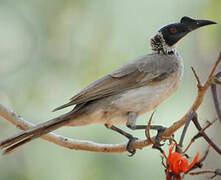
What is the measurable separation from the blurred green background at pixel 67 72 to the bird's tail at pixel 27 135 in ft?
6.75

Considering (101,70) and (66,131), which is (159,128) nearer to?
(101,70)

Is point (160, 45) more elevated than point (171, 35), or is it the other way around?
point (171, 35)

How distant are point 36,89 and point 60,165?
1.31 metres

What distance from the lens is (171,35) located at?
6.05 m

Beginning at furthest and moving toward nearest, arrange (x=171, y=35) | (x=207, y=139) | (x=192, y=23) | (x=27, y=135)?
(x=171, y=35) → (x=192, y=23) → (x=27, y=135) → (x=207, y=139)

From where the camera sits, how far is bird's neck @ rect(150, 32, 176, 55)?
20.1 ft

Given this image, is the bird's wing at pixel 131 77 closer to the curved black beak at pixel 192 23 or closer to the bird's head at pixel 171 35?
the bird's head at pixel 171 35

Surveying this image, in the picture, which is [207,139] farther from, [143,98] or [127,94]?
[127,94]

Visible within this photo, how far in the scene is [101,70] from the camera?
7141 mm

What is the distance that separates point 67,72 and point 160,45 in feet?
6.90

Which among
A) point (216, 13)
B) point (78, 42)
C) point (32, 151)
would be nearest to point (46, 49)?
point (78, 42)

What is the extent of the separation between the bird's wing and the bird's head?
0.27 meters

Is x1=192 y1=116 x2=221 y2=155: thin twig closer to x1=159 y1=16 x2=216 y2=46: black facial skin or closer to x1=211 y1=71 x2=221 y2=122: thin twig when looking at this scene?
x1=211 y1=71 x2=221 y2=122: thin twig

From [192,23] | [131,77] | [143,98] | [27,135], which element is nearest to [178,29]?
[192,23]
